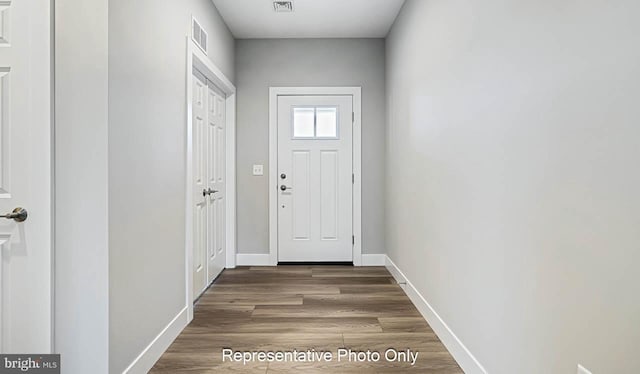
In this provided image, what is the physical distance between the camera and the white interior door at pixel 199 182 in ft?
10.1

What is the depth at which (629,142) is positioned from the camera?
0.98 meters

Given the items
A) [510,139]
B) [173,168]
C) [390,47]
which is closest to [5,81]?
[173,168]

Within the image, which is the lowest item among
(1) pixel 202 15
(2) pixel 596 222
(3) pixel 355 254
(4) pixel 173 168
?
(3) pixel 355 254

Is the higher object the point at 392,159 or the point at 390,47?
the point at 390,47

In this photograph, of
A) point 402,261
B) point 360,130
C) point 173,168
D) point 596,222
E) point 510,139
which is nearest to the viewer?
point 596,222

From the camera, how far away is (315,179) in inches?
173

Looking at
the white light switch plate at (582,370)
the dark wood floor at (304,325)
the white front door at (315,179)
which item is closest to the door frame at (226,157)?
the dark wood floor at (304,325)

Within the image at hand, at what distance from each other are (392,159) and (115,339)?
295 cm

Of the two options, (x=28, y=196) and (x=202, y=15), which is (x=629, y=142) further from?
(x=202, y=15)

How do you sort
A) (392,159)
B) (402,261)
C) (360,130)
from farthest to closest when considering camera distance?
(360,130)
(392,159)
(402,261)

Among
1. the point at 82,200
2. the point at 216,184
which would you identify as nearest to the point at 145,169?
the point at 82,200

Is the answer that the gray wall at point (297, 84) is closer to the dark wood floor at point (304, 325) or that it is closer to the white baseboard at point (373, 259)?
the white baseboard at point (373, 259)

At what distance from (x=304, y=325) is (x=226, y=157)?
7.36 feet

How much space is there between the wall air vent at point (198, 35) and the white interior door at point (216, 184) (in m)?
0.57
